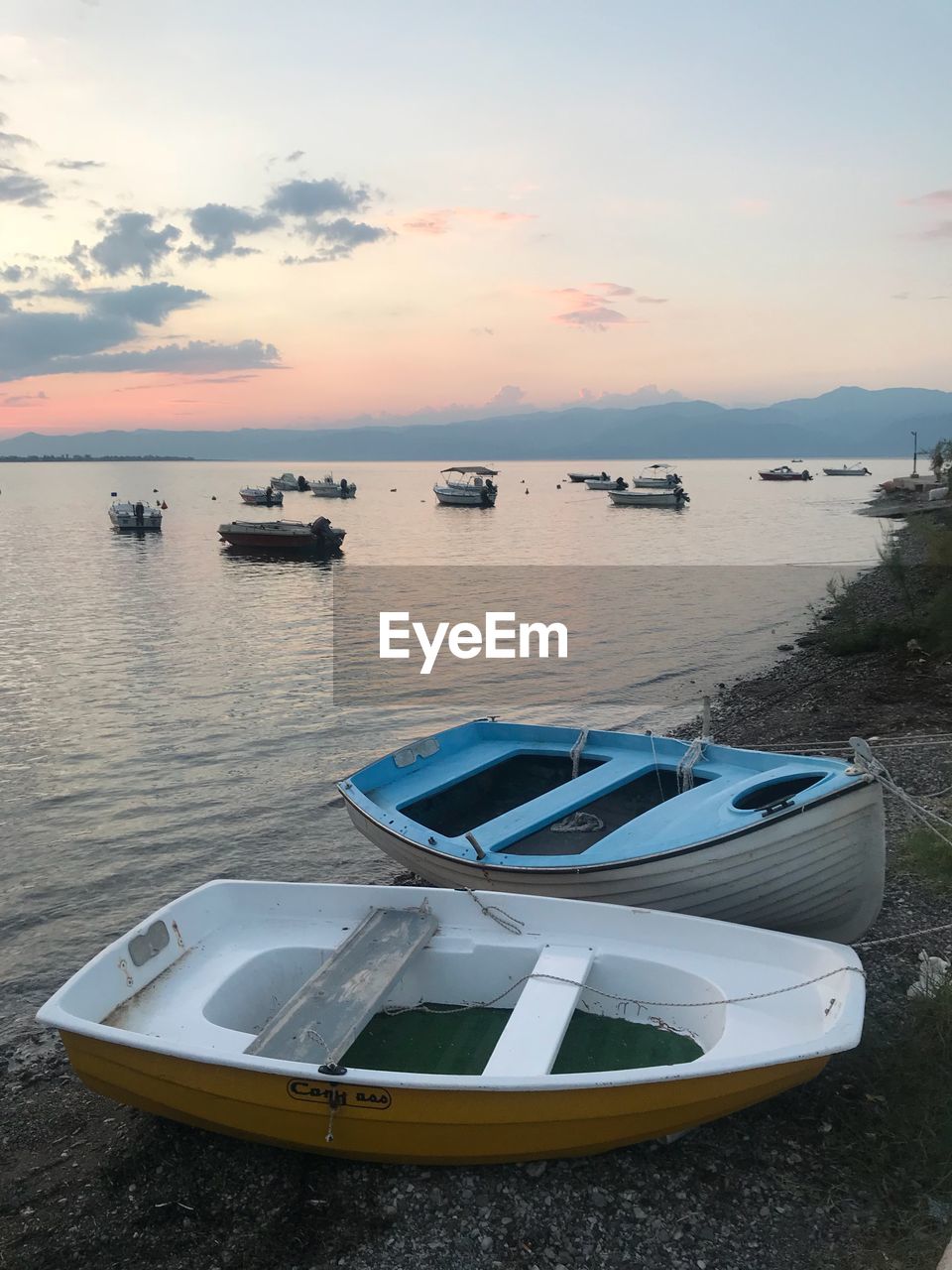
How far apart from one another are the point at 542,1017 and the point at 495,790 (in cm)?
446

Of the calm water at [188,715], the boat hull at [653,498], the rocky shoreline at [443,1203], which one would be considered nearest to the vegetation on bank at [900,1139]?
the rocky shoreline at [443,1203]

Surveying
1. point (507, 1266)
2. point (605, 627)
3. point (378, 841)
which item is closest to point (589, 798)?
point (378, 841)

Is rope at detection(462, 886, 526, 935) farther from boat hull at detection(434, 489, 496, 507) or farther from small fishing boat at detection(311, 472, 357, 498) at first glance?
small fishing boat at detection(311, 472, 357, 498)

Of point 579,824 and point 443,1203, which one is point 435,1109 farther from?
point 579,824

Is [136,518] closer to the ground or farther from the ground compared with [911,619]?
farther from the ground

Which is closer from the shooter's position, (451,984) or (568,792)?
(451,984)

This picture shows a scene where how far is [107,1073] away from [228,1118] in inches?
32.3

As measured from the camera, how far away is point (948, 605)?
18469 millimetres

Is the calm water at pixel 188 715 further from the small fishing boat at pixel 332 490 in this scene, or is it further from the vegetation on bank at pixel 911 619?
the small fishing boat at pixel 332 490

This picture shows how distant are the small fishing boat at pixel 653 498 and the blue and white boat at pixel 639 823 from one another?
3635 inches

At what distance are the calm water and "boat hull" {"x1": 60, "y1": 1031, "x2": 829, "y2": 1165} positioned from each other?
144 inches

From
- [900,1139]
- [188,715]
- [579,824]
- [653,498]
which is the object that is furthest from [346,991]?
[653,498]

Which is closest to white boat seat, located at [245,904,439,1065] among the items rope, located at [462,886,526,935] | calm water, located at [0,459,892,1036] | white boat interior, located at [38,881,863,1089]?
white boat interior, located at [38,881,863,1089]

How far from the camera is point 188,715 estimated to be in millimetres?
18750
